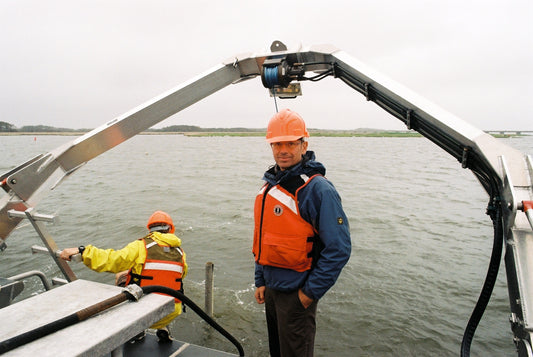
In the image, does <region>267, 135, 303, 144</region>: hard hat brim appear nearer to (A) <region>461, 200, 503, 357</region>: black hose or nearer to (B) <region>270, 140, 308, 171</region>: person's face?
(B) <region>270, 140, 308, 171</region>: person's face

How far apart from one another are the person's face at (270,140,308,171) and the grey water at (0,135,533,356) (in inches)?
90.4

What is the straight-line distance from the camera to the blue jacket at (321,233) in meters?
2.60

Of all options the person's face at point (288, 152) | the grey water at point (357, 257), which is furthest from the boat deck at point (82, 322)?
the grey water at point (357, 257)

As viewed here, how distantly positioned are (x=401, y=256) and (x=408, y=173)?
760 inches

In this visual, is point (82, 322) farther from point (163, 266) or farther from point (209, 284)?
point (209, 284)

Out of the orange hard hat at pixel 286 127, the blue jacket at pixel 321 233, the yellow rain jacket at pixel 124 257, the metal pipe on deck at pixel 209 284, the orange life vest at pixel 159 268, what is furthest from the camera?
the metal pipe on deck at pixel 209 284

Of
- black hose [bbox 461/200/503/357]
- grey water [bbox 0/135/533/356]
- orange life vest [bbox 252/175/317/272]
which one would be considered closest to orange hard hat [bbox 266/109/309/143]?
orange life vest [bbox 252/175/317/272]

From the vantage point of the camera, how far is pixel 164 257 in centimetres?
364

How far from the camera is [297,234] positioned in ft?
8.94

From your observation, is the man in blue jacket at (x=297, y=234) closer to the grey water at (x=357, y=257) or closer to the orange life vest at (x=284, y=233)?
the orange life vest at (x=284, y=233)

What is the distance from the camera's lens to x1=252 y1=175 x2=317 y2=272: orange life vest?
2723 mm

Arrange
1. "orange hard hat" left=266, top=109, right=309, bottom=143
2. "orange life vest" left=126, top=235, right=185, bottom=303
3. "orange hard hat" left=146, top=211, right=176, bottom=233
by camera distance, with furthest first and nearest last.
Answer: "orange hard hat" left=146, top=211, right=176, bottom=233 → "orange life vest" left=126, top=235, right=185, bottom=303 → "orange hard hat" left=266, top=109, right=309, bottom=143

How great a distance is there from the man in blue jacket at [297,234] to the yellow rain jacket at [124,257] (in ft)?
3.52

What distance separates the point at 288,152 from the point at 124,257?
1999 millimetres
